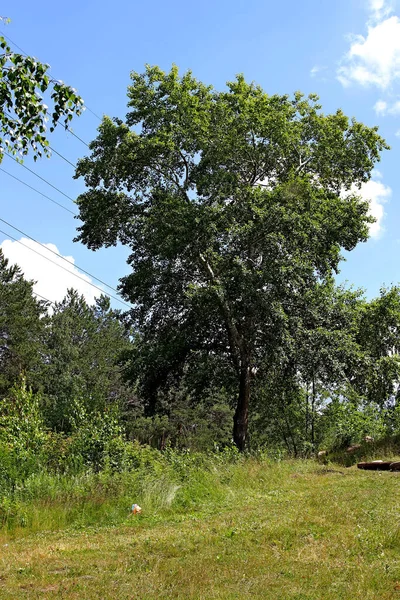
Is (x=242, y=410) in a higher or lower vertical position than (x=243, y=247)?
lower

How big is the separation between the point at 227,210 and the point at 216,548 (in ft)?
49.7

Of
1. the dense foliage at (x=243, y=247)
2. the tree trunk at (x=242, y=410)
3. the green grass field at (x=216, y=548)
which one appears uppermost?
the dense foliage at (x=243, y=247)

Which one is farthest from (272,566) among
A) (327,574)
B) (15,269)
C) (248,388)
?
(15,269)

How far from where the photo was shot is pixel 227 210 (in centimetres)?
2009

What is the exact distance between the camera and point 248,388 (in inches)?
853

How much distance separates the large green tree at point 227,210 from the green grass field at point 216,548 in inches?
387

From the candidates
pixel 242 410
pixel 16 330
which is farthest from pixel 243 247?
pixel 16 330

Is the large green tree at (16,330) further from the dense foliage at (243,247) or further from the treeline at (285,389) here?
the dense foliage at (243,247)

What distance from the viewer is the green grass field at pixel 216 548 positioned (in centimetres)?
521

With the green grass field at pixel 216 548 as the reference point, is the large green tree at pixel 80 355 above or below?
above

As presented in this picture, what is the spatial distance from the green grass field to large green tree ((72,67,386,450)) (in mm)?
9822

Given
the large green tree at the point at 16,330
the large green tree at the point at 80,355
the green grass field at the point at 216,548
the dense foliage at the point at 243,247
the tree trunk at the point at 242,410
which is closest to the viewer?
the green grass field at the point at 216,548

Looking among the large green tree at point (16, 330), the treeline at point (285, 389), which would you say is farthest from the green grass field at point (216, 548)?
the large green tree at point (16, 330)

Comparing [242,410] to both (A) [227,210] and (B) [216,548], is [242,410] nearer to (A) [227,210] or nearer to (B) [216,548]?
(A) [227,210]
